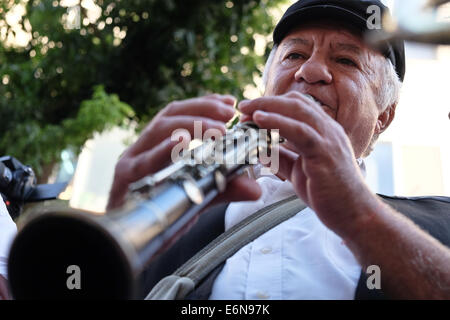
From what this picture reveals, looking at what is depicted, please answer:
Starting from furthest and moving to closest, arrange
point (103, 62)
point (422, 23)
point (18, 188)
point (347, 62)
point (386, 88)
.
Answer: point (103, 62), point (18, 188), point (386, 88), point (347, 62), point (422, 23)

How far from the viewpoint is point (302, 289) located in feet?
3.90

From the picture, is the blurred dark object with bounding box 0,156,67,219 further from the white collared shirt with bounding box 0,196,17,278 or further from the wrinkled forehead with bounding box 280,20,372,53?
the wrinkled forehead with bounding box 280,20,372,53

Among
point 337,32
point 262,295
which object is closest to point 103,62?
point 337,32

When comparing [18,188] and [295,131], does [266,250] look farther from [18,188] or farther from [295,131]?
[18,188]

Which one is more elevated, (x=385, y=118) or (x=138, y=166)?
(x=385, y=118)

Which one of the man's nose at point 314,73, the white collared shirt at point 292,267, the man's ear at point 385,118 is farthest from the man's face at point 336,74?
the white collared shirt at point 292,267

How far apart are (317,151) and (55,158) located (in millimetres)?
3588

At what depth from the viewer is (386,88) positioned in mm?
1842

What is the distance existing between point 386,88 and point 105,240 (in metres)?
1.53

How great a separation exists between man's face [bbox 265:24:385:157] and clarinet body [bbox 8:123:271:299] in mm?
803

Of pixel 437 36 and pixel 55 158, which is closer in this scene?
pixel 437 36

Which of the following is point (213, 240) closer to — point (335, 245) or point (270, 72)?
point (335, 245)

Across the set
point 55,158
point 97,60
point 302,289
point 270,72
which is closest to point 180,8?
point 97,60
